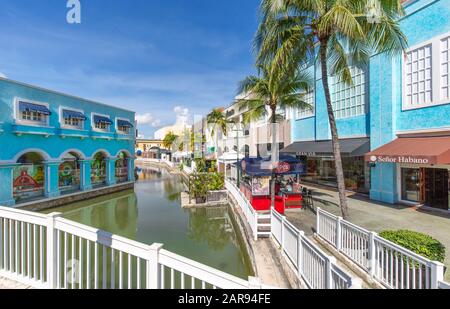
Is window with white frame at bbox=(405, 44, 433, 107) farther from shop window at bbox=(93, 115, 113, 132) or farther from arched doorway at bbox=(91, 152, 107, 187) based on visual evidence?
arched doorway at bbox=(91, 152, 107, 187)

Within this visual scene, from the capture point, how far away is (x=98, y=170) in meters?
20.1

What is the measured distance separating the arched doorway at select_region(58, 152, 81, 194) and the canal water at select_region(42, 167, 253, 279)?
1803 millimetres

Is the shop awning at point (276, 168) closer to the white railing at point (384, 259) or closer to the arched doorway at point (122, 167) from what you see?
the white railing at point (384, 259)

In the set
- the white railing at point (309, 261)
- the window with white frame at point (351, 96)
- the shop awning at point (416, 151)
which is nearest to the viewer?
the white railing at point (309, 261)

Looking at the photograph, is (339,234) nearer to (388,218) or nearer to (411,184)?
(388,218)

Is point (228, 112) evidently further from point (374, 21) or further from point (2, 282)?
point (2, 282)

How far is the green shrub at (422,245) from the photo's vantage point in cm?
455

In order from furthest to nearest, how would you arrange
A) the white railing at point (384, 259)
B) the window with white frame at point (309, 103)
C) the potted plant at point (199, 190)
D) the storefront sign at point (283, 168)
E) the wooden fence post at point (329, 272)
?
1. the window with white frame at point (309, 103)
2. the potted plant at point (199, 190)
3. the storefront sign at point (283, 168)
4. the white railing at point (384, 259)
5. the wooden fence post at point (329, 272)

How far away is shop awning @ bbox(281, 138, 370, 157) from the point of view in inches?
552

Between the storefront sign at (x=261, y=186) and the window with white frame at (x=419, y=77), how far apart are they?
27.3 feet

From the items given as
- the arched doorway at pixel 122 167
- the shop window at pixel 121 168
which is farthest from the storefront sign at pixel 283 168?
the shop window at pixel 121 168

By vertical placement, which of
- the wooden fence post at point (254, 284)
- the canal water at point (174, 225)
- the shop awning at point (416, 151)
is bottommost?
the canal water at point (174, 225)

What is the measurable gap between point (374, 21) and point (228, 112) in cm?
3630

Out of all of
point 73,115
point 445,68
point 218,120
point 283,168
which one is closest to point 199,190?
point 283,168
